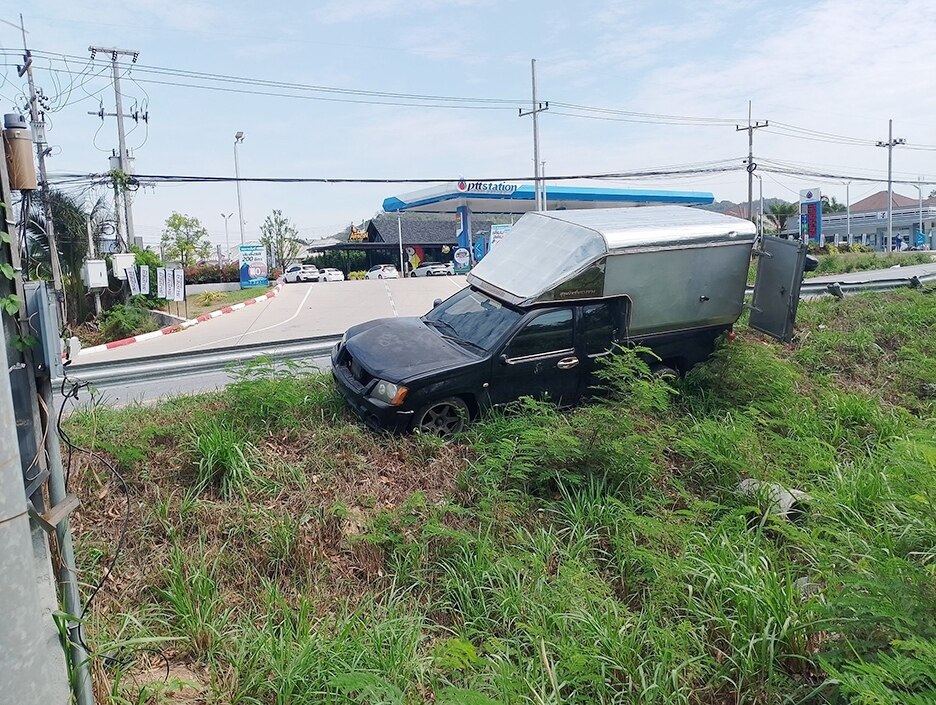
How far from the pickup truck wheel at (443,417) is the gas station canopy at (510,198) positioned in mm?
31888

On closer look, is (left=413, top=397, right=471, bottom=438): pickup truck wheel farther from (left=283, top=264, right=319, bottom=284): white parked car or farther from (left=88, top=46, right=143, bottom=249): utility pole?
(left=283, top=264, right=319, bottom=284): white parked car

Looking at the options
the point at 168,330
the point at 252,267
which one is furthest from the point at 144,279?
the point at 252,267

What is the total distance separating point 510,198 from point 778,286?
3254 centimetres

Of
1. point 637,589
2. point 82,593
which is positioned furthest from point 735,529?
point 82,593

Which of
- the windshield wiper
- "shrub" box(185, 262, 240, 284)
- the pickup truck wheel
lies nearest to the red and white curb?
the windshield wiper

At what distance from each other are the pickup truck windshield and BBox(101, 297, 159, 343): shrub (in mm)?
14092

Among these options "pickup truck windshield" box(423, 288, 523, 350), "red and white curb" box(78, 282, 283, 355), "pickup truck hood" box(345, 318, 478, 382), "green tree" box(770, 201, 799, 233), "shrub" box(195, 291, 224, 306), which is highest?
"green tree" box(770, 201, 799, 233)

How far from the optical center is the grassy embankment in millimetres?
3240

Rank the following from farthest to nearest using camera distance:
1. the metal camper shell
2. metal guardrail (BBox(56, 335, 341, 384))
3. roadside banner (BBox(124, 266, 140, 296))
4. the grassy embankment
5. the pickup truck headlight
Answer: roadside banner (BBox(124, 266, 140, 296)) → metal guardrail (BBox(56, 335, 341, 384)) → the metal camper shell → the pickup truck headlight → the grassy embankment

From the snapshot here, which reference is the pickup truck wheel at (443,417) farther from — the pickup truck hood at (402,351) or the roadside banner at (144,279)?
the roadside banner at (144,279)

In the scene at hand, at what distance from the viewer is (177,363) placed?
899 cm

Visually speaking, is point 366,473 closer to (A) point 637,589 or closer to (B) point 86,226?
(A) point 637,589

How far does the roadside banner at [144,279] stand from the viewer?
70.2ft

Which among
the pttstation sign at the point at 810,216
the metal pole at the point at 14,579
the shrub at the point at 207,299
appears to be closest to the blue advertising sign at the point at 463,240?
the shrub at the point at 207,299
